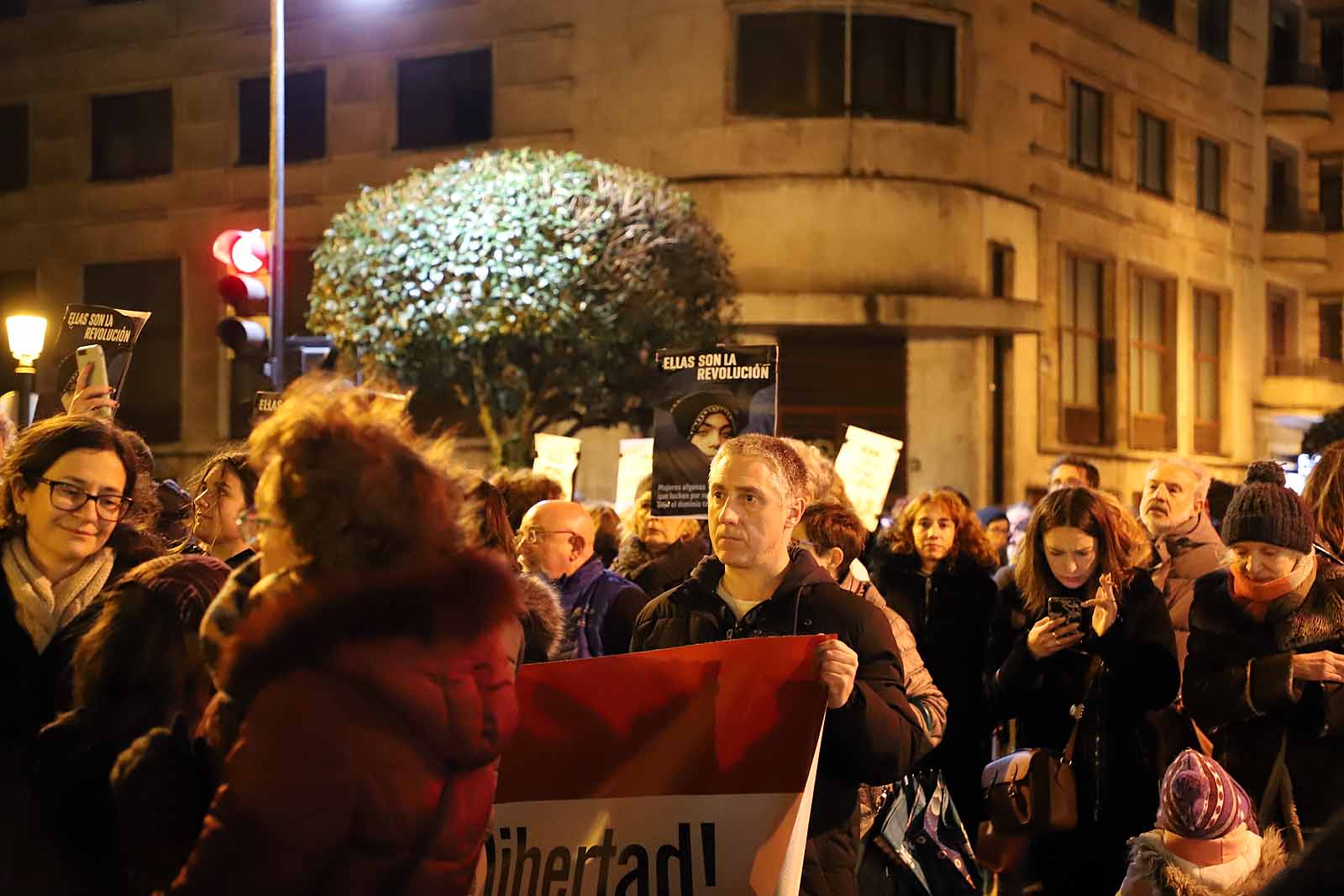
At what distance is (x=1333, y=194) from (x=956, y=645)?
3157cm

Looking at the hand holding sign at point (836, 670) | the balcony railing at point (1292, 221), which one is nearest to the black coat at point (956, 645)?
the hand holding sign at point (836, 670)

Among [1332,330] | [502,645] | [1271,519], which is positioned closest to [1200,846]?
[1271,519]

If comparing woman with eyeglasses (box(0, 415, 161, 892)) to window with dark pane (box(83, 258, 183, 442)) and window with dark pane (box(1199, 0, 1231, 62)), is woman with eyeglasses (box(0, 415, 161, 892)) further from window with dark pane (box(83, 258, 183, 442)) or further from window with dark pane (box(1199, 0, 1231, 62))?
window with dark pane (box(1199, 0, 1231, 62))

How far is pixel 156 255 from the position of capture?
98.5 ft

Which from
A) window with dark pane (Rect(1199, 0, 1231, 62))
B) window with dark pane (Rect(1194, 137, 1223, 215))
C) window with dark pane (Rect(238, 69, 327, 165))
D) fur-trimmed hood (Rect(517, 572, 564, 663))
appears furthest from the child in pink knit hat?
window with dark pane (Rect(1199, 0, 1231, 62))

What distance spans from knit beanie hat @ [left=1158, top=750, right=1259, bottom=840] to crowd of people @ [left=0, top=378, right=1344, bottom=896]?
11 mm

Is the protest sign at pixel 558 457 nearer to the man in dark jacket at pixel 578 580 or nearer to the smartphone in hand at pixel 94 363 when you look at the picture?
the man in dark jacket at pixel 578 580

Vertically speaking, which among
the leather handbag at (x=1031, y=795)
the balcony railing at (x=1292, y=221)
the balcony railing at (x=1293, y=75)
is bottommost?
the leather handbag at (x=1031, y=795)

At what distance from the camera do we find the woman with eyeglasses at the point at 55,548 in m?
4.05

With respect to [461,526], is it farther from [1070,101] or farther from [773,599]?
[1070,101]

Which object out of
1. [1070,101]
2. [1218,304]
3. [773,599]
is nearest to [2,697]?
[773,599]

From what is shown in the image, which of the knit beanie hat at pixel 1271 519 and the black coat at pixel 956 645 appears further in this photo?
the black coat at pixel 956 645

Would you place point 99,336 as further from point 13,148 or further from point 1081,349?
point 13,148

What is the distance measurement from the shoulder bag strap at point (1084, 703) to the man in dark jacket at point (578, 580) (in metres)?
1.73
